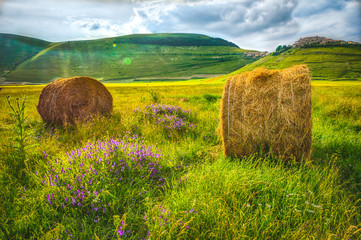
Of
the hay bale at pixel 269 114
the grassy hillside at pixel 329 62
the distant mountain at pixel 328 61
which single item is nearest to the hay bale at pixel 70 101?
the hay bale at pixel 269 114

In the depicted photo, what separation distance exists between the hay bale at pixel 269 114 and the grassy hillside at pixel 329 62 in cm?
8150

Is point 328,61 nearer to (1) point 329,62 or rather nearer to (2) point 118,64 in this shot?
(1) point 329,62

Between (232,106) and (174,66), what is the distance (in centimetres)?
17308

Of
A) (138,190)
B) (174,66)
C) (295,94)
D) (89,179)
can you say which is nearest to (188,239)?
(138,190)

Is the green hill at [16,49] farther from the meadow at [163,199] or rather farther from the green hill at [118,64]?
the meadow at [163,199]

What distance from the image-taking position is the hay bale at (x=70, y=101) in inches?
293

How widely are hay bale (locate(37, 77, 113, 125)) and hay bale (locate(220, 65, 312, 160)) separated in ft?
18.8

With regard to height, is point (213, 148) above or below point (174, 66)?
below

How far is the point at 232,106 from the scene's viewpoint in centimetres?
444

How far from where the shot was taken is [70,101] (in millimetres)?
7582

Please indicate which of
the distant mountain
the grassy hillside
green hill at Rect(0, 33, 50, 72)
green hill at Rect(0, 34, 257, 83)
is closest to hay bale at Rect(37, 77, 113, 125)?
the distant mountain

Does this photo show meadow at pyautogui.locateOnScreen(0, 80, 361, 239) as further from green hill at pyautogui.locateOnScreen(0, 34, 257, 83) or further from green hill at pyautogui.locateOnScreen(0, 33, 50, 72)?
→ green hill at pyautogui.locateOnScreen(0, 33, 50, 72)

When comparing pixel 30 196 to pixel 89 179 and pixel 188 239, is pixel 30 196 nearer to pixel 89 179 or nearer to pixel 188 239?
pixel 89 179

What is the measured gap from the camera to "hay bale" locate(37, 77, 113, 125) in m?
7.45
